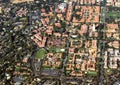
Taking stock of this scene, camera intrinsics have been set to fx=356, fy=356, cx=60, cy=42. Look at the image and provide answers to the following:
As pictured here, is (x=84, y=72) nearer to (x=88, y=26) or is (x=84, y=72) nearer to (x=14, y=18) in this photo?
(x=88, y=26)

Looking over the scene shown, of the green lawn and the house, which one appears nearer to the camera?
the green lawn

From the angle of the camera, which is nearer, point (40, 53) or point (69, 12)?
point (40, 53)

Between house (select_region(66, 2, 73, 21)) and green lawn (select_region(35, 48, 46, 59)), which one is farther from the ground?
house (select_region(66, 2, 73, 21))

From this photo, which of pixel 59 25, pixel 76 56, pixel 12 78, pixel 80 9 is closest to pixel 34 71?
pixel 12 78

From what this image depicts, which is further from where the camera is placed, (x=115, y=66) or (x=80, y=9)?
(x=80, y=9)

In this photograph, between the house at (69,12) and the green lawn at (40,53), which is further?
the house at (69,12)

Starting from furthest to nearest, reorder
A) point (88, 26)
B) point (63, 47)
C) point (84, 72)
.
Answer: point (88, 26) < point (63, 47) < point (84, 72)

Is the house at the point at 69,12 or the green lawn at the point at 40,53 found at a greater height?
the house at the point at 69,12

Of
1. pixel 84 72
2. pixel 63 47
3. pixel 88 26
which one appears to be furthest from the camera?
pixel 88 26

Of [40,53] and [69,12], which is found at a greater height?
[69,12]

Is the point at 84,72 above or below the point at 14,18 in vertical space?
below

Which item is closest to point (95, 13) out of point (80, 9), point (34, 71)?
point (80, 9)
